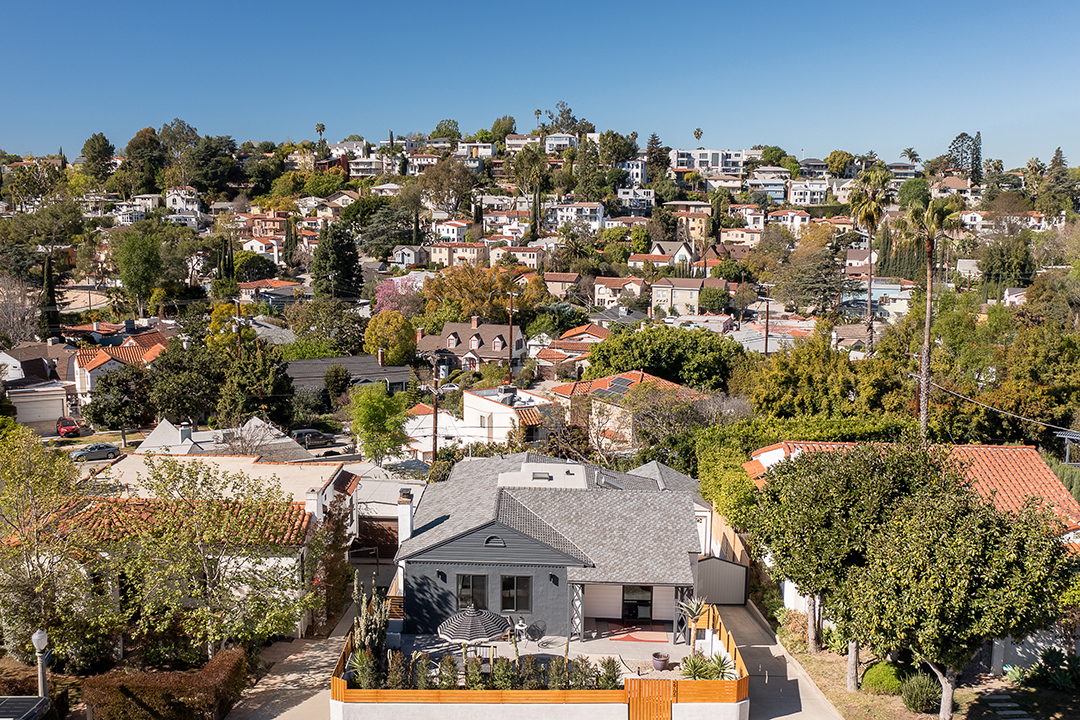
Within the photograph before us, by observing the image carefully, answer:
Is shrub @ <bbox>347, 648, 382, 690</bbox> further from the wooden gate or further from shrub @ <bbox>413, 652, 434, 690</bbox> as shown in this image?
the wooden gate

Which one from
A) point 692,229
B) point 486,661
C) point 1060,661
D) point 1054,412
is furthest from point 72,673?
point 692,229

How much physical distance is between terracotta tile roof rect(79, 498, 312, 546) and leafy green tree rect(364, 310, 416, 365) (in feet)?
132

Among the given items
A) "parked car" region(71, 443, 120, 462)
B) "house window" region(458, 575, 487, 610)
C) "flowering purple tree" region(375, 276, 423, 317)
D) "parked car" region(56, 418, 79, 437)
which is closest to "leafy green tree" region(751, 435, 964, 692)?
"house window" region(458, 575, 487, 610)

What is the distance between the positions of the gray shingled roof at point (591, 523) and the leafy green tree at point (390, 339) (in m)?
38.5

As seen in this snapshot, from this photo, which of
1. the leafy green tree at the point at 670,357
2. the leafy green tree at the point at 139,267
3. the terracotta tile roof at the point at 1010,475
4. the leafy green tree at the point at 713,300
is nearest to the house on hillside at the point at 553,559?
the terracotta tile roof at the point at 1010,475

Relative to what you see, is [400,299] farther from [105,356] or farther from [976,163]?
[976,163]

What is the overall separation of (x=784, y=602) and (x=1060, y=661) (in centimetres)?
636

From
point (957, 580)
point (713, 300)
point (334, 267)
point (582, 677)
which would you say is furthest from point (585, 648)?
point (334, 267)

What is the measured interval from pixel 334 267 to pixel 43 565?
71160 mm

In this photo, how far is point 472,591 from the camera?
19234 millimetres

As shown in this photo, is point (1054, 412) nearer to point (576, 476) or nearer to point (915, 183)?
point (576, 476)

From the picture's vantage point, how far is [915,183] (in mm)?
142000

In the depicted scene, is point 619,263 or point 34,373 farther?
point 619,263

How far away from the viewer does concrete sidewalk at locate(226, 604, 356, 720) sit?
659 inches
